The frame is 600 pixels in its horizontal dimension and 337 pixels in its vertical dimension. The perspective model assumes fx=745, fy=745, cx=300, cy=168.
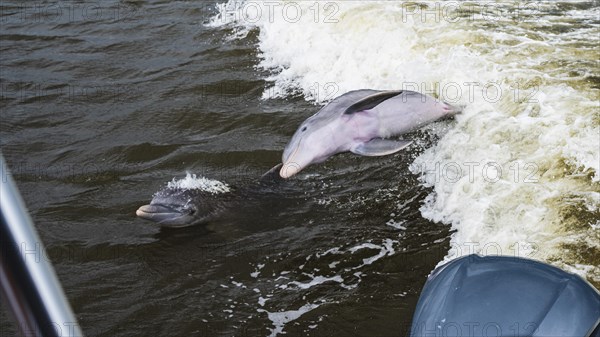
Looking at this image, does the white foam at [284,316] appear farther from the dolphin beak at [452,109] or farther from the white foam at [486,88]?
the dolphin beak at [452,109]

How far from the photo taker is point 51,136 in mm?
9289

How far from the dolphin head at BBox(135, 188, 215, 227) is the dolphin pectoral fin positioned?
151cm

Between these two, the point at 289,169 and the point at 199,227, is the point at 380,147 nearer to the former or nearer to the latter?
the point at 289,169

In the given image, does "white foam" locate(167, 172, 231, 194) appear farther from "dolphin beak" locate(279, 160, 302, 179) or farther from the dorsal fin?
the dorsal fin

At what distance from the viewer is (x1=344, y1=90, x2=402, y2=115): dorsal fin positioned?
633 cm

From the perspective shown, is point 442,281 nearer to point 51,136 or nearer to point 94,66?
point 51,136

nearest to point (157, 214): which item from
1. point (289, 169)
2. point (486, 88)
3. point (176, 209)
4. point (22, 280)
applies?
point (176, 209)

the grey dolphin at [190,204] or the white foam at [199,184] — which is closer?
the grey dolphin at [190,204]

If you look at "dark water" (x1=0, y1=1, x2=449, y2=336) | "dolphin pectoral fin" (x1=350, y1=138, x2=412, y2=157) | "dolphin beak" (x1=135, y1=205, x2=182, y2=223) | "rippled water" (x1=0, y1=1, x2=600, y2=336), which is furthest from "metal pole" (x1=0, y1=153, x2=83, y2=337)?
"dolphin beak" (x1=135, y1=205, x2=182, y2=223)

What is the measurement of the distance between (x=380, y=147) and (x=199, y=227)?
5.99ft

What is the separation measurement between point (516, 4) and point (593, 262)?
6.63m

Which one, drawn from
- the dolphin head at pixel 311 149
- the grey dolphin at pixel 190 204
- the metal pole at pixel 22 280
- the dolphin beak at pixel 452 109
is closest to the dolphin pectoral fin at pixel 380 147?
the dolphin head at pixel 311 149

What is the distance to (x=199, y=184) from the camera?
7430mm

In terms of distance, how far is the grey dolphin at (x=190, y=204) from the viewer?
22.3ft
